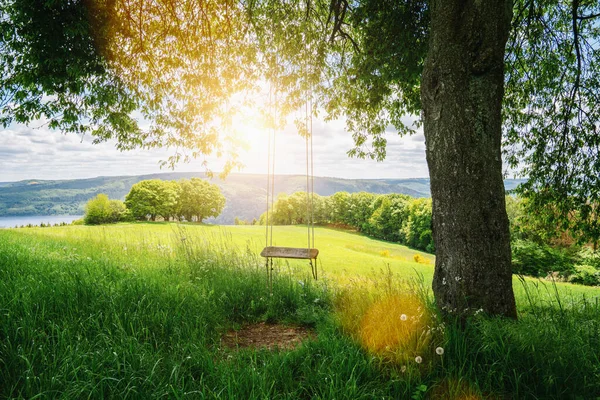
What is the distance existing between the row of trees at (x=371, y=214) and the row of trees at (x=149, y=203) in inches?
671

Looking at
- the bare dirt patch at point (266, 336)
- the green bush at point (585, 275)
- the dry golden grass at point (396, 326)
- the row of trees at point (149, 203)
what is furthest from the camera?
the row of trees at point (149, 203)

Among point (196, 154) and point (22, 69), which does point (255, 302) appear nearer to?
point (196, 154)

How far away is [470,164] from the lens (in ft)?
12.6

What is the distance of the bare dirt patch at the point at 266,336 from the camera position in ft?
13.2

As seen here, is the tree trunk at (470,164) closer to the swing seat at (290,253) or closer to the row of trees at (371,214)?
the swing seat at (290,253)

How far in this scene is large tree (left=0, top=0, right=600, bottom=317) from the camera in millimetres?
3873

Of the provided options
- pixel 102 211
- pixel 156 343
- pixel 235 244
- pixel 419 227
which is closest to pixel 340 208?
pixel 419 227

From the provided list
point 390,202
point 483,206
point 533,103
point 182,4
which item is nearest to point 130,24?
point 182,4

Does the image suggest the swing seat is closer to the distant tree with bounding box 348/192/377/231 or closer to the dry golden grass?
the dry golden grass

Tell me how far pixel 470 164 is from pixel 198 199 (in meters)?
66.8

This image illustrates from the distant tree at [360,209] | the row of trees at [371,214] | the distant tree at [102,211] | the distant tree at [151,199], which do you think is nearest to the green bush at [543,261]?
the row of trees at [371,214]

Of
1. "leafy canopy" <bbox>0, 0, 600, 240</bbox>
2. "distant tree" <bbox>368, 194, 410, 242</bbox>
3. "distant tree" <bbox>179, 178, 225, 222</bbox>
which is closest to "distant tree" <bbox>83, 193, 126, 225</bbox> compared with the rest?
"distant tree" <bbox>179, 178, 225, 222</bbox>

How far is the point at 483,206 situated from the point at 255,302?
3.58 metres

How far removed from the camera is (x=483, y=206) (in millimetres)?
3797
